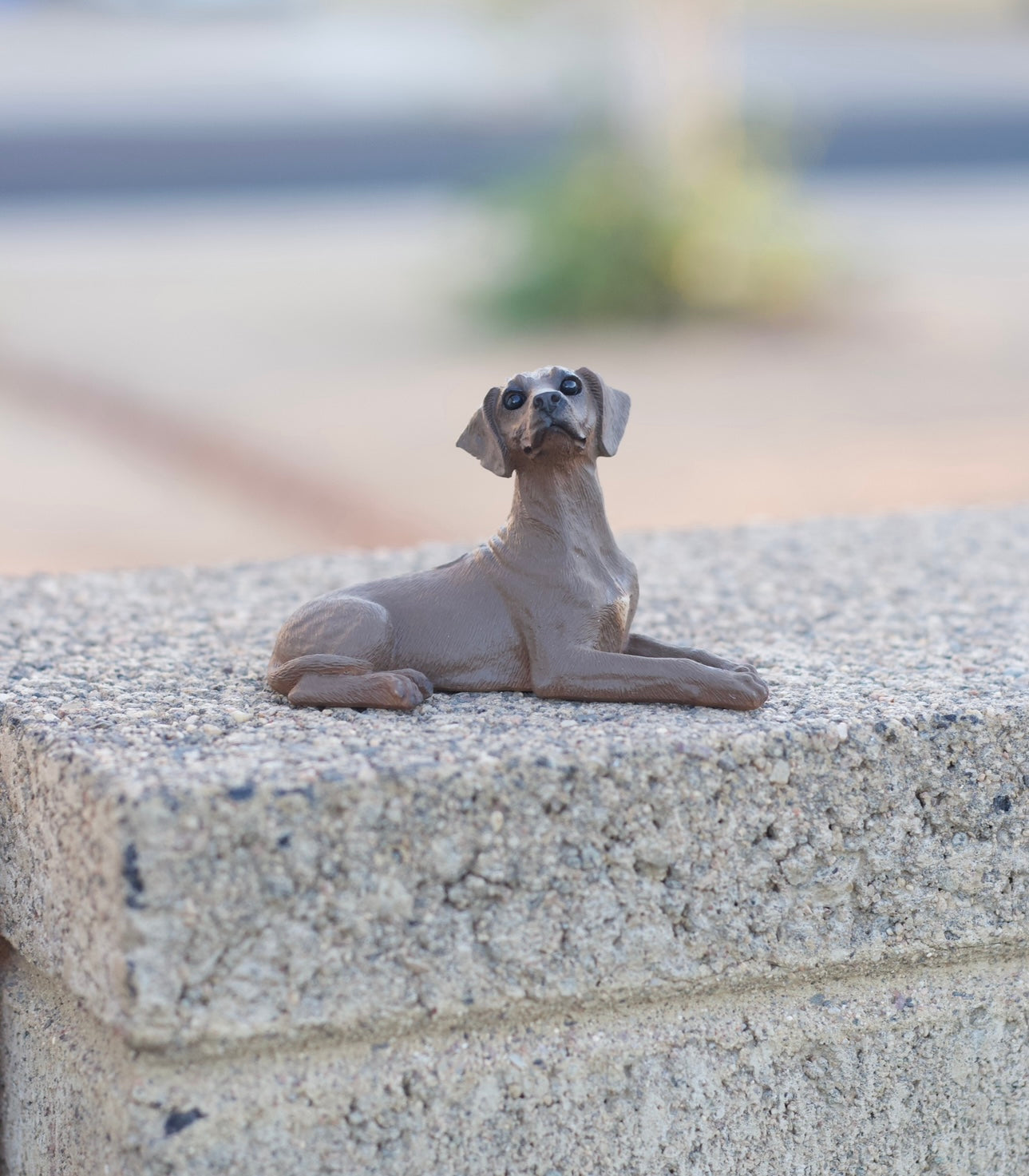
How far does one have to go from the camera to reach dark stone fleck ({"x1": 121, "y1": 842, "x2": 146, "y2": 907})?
2076 mm

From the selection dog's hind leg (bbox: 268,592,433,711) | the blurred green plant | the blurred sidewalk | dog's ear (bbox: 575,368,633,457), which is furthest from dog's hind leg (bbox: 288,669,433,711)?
the blurred green plant

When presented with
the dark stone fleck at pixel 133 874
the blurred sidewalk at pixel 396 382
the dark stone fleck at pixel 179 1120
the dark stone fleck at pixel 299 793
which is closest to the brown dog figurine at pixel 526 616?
the dark stone fleck at pixel 299 793

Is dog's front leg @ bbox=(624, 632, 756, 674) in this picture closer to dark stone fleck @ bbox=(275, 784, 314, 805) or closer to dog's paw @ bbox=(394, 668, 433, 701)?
dog's paw @ bbox=(394, 668, 433, 701)

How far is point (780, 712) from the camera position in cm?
244

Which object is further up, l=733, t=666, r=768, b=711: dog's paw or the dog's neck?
the dog's neck

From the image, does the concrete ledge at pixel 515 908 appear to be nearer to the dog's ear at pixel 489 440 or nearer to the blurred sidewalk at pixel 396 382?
the dog's ear at pixel 489 440

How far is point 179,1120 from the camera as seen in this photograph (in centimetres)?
214

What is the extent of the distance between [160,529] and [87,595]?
490 cm

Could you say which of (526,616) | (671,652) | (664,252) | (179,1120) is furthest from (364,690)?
(664,252)

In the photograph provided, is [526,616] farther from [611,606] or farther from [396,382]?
[396,382]

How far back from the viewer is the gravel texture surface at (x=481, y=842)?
2119 mm

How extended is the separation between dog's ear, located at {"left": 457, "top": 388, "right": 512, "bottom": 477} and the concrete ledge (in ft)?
1.23

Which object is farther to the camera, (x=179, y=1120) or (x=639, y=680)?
(x=639, y=680)

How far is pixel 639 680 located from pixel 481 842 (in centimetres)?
41
